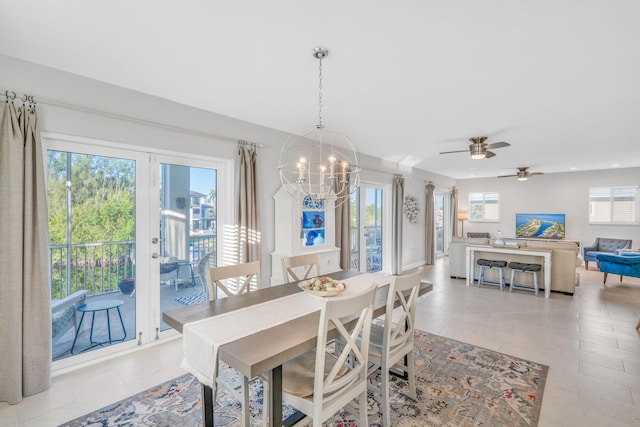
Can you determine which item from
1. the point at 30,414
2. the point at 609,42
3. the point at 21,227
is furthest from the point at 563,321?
the point at 21,227

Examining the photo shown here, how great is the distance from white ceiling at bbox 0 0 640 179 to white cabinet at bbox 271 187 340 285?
1.12 metres

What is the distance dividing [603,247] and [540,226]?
5.01 feet

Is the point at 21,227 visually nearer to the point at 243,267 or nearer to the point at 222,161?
the point at 243,267

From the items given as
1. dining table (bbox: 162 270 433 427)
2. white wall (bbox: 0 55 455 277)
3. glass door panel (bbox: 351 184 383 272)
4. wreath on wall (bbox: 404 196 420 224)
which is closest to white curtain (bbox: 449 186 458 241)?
wreath on wall (bbox: 404 196 420 224)

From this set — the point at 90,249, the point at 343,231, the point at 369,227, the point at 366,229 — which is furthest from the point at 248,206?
the point at 369,227

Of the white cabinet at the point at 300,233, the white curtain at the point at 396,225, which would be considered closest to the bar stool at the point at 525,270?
the white curtain at the point at 396,225

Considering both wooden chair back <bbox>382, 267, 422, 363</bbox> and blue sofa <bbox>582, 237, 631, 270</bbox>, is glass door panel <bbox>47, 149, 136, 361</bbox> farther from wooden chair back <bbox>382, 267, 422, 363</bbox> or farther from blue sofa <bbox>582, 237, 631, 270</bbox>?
blue sofa <bbox>582, 237, 631, 270</bbox>

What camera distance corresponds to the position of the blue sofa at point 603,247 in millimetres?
7438

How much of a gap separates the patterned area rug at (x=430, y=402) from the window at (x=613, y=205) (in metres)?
7.75

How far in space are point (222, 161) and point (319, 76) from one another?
5.62 ft

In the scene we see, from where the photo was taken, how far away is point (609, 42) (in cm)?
207

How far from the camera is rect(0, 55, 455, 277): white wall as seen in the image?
249 cm

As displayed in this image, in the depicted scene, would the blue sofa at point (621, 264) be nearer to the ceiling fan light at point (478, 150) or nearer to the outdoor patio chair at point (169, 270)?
the ceiling fan light at point (478, 150)

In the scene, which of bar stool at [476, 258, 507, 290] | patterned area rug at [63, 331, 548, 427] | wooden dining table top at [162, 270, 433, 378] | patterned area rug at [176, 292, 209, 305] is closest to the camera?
wooden dining table top at [162, 270, 433, 378]
